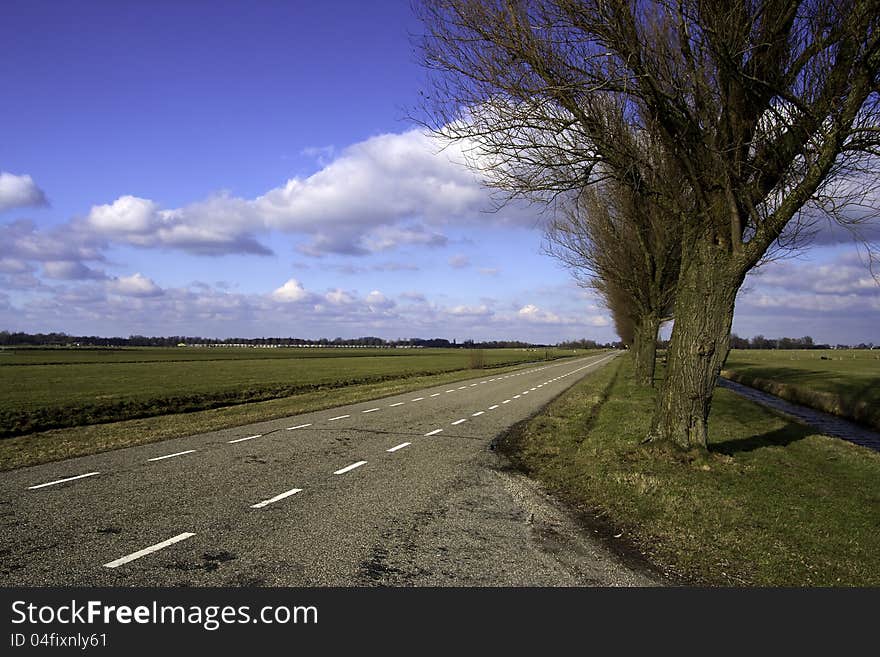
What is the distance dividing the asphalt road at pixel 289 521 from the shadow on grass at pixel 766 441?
4806 millimetres

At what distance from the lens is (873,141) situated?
7.75 metres

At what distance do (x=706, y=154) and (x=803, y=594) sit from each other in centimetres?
699

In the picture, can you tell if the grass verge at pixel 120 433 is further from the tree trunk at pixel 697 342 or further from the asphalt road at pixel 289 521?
the tree trunk at pixel 697 342

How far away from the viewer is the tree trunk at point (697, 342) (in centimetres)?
955

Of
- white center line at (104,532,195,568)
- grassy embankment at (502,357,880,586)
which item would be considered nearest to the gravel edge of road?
grassy embankment at (502,357,880,586)

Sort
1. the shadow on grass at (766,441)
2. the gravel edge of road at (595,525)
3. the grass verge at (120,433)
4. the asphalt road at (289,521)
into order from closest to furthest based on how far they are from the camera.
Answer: the asphalt road at (289,521), the gravel edge of road at (595,525), the grass verge at (120,433), the shadow on grass at (766,441)

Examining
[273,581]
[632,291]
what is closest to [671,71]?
[273,581]

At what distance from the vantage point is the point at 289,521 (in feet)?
21.0

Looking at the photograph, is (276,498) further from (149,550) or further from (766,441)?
(766,441)

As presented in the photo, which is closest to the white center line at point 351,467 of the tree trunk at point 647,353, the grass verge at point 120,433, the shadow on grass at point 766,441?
the grass verge at point 120,433

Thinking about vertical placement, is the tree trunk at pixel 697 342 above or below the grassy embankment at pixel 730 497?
above

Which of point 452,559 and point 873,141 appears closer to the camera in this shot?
point 452,559

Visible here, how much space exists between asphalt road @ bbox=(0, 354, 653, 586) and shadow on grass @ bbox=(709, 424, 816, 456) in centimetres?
481

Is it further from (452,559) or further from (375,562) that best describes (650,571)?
(375,562)
